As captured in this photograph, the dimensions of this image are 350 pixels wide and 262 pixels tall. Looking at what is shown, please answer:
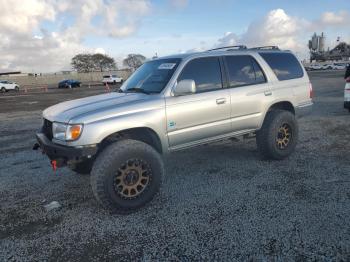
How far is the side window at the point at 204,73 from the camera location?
171 inches

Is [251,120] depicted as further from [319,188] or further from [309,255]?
[309,255]

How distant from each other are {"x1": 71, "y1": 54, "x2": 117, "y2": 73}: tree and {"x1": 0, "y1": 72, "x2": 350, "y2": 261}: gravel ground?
299 feet

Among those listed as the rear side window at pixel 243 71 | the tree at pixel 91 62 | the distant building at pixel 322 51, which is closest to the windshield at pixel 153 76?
the rear side window at pixel 243 71

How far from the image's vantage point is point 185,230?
10.8 ft

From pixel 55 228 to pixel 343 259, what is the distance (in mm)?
2993

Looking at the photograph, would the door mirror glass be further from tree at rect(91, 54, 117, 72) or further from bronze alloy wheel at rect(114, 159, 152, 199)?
tree at rect(91, 54, 117, 72)

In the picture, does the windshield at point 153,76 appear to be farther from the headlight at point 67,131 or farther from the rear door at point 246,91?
the headlight at point 67,131

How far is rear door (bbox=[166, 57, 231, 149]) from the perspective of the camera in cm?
412

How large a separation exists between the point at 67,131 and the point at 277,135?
3498 millimetres

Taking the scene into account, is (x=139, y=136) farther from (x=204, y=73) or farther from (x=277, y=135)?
(x=277, y=135)

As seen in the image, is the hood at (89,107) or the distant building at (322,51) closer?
the hood at (89,107)

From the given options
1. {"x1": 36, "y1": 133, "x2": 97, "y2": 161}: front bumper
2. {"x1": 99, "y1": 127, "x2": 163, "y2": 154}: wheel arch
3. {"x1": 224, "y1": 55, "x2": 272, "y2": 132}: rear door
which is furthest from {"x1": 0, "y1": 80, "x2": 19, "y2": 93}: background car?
{"x1": 224, "y1": 55, "x2": 272, "y2": 132}: rear door

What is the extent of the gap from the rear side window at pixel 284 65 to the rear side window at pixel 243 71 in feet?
1.10

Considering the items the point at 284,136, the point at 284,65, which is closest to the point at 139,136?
the point at 284,136
